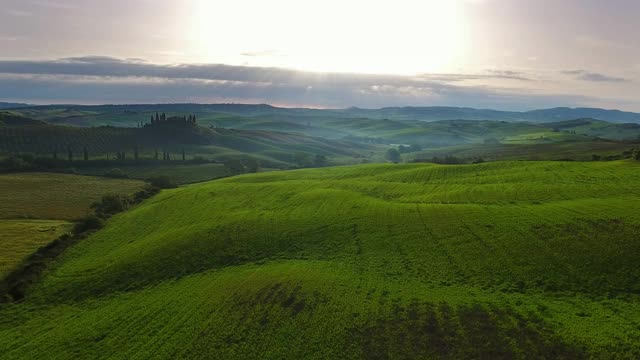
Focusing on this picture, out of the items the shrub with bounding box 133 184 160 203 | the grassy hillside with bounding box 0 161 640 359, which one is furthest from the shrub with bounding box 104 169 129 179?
the grassy hillside with bounding box 0 161 640 359

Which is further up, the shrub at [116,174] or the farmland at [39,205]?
the farmland at [39,205]

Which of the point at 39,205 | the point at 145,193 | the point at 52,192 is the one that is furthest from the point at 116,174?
the point at 145,193

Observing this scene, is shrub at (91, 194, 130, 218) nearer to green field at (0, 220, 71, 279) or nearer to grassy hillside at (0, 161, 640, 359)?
green field at (0, 220, 71, 279)

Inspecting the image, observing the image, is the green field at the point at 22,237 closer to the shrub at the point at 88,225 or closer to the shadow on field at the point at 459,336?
the shrub at the point at 88,225

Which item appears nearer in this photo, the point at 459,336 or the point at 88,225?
the point at 459,336

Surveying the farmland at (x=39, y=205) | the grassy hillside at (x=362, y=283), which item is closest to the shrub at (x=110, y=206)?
the farmland at (x=39, y=205)

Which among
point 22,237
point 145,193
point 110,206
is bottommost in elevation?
point 22,237

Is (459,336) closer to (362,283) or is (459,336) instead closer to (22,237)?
(362,283)

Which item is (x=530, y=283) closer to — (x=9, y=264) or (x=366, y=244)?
(x=366, y=244)

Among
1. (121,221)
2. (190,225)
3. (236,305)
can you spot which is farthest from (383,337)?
(121,221)
